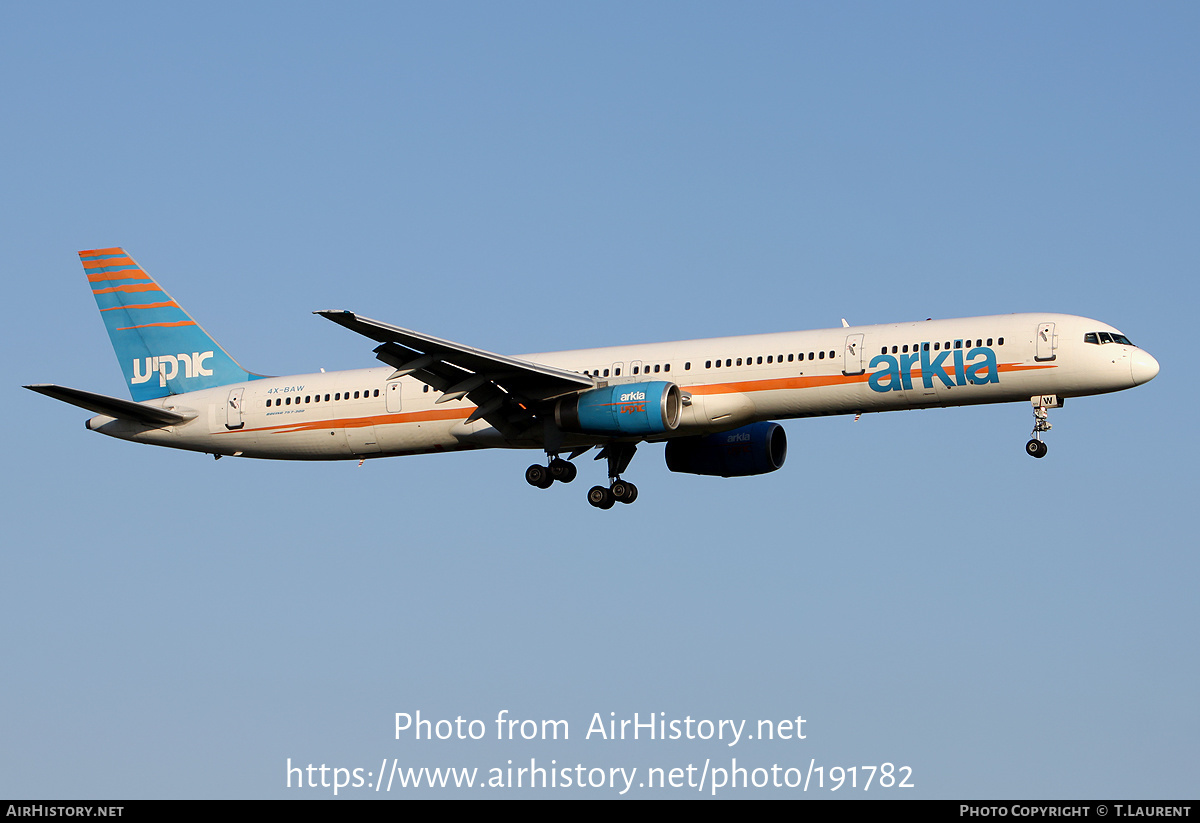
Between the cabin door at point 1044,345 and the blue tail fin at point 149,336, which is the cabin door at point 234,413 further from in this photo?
the cabin door at point 1044,345

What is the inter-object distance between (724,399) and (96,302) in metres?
23.4

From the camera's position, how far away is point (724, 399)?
46.6 metres

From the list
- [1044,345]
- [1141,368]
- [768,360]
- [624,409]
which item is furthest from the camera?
[768,360]

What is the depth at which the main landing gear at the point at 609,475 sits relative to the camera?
49.8m

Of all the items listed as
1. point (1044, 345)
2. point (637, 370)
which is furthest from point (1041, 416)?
point (637, 370)

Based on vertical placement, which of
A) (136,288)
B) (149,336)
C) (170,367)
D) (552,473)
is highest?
(136,288)

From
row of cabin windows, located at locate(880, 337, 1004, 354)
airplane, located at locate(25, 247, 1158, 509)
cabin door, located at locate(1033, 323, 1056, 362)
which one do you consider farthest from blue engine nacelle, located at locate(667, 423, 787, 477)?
cabin door, located at locate(1033, 323, 1056, 362)

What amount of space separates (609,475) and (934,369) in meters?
11.6

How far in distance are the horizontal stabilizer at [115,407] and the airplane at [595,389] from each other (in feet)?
0.23

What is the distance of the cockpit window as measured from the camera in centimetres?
4447

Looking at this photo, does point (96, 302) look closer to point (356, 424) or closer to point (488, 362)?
point (356, 424)

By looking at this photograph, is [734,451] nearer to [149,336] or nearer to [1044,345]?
[1044,345]

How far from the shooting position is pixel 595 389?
47.2 m

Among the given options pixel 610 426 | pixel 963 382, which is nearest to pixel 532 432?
pixel 610 426
